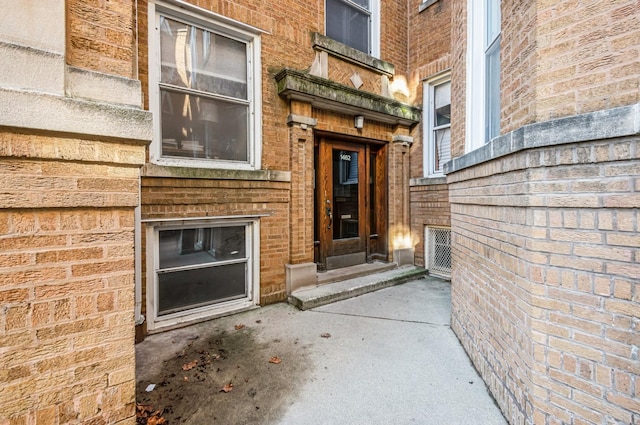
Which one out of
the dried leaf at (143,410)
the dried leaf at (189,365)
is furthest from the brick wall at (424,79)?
the dried leaf at (143,410)

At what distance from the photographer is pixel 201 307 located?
3.86m

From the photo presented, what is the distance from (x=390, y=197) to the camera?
19.3ft

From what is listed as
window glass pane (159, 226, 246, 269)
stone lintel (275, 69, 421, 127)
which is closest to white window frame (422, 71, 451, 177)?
stone lintel (275, 69, 421, 127)

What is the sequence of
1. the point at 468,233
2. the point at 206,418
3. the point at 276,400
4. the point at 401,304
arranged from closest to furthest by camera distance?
the point at 206,418 → the point at 276,400 → the point at 468,233 → the point at 401,304

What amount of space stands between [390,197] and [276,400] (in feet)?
14.5

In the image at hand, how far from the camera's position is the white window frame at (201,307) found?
346 centimetres

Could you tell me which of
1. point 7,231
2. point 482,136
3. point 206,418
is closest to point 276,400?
point 206,418

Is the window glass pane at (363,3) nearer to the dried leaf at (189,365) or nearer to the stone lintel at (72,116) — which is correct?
the stone lintel at (72,116)

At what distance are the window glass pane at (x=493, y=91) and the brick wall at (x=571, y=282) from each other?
0.84m

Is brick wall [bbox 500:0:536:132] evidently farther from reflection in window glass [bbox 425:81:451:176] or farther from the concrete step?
reflection in window glass [bbox 425:81:451:176]

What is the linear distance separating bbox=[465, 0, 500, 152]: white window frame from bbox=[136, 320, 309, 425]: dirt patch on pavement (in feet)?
9.48

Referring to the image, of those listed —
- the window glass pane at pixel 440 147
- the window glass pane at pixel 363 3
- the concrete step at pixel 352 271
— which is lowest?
the concrete step at pixel 352 271

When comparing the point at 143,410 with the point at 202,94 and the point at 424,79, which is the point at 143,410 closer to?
the point at 202,94

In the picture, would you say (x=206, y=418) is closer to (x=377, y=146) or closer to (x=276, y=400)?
(x=276, y=400)
